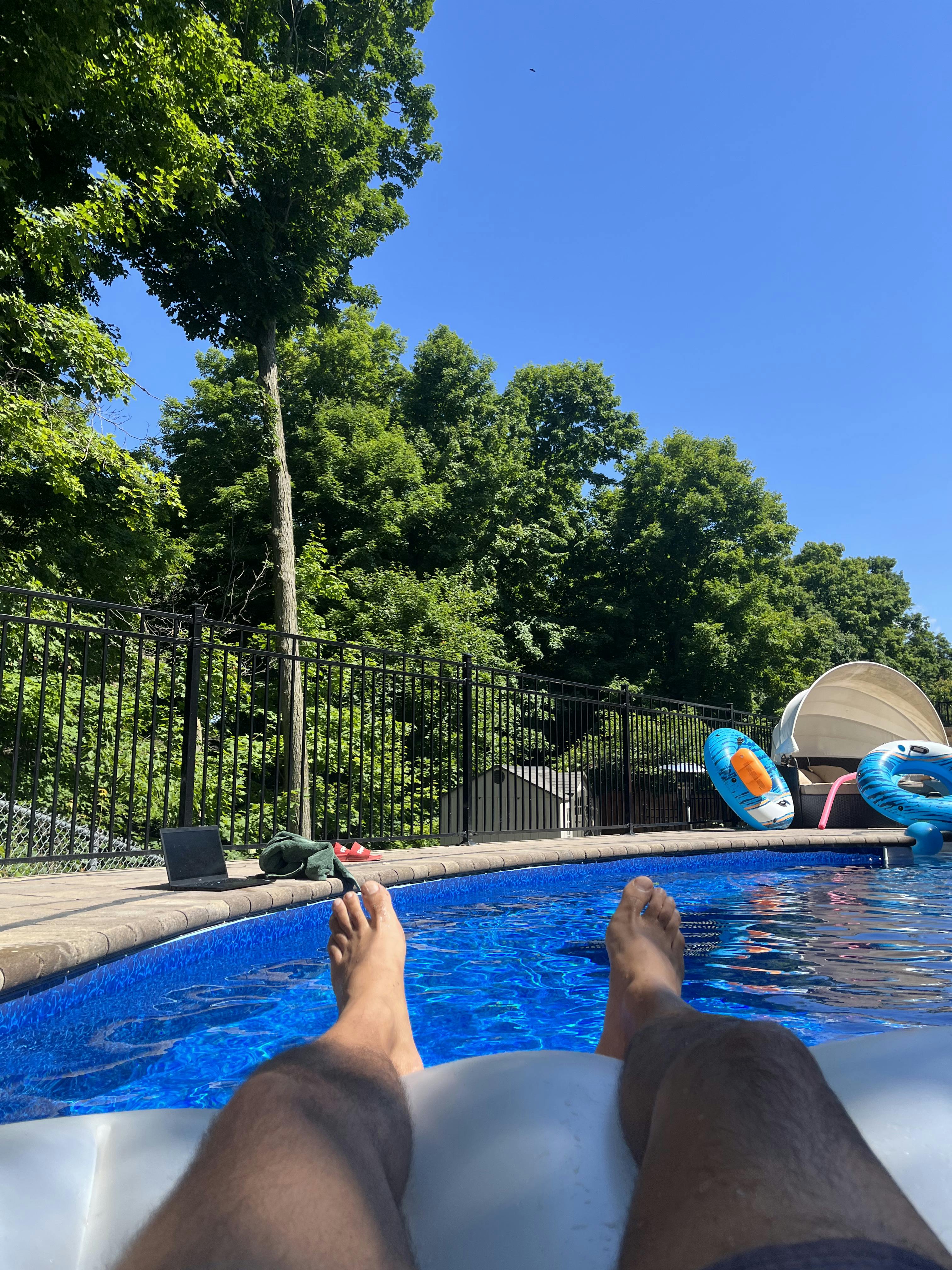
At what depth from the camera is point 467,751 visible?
7.61 m

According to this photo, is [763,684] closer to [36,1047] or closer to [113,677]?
[113,677]

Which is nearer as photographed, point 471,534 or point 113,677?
point 113,677

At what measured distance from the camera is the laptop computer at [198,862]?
13.2 feet

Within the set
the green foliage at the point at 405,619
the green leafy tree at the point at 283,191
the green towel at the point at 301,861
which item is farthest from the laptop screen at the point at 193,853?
the green foliage at the point at 405,619

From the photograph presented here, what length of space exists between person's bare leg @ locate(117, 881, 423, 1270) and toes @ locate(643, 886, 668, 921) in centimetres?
105

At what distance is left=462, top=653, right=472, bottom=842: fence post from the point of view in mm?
7535

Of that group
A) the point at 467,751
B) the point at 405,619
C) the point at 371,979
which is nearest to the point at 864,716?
the point at 405,619

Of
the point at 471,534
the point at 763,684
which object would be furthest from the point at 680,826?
the point at 763,684

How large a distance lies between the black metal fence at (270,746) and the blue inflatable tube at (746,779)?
947mm

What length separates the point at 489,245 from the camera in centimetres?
1631

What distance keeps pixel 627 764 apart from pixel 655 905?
8040mm

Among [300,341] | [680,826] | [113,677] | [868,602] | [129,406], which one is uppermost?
[300,341]

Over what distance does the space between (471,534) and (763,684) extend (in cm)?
929

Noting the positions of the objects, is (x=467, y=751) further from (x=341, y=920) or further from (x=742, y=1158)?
(x=742, y=1158)
